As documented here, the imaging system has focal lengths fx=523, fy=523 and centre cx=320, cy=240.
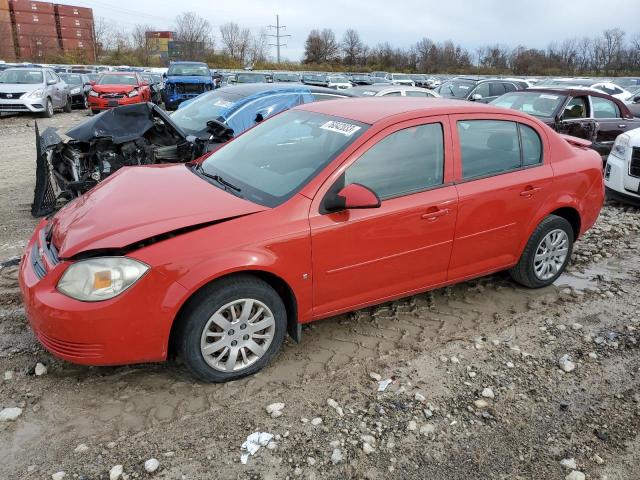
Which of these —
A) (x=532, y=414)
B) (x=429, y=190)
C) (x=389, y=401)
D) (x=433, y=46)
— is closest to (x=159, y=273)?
(x=389, y=401)

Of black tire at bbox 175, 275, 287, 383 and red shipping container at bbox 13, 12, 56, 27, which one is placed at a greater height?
red shipping container at bbox 13, 12, 56, 27

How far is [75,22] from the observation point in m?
84.4

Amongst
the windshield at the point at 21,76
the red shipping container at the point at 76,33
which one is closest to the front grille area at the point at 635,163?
the windshield at the point at 21,76

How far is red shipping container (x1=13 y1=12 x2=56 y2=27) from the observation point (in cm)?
7756

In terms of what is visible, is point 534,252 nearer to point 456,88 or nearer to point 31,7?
point 456,88

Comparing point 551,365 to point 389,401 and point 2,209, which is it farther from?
point 2,209

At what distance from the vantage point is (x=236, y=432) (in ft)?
9.25

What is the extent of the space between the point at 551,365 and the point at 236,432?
84.7 inches

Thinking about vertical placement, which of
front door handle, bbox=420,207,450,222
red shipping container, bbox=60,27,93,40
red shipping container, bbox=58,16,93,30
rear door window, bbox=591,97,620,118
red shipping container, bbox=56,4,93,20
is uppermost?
red shipping container, bbox=56,4,93,20

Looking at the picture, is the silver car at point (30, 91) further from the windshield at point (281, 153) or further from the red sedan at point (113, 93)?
the windshield at point (281, 153)

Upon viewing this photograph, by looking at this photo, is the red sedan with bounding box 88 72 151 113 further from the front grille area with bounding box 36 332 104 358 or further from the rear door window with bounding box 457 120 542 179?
the front grille area with bounding box 36 332 104 358

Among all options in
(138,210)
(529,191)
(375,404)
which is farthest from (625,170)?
(138,210)

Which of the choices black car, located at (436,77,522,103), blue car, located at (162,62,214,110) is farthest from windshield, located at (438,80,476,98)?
blue car, located at (162,62,214,110)

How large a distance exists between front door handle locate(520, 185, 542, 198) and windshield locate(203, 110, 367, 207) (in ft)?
4.84
